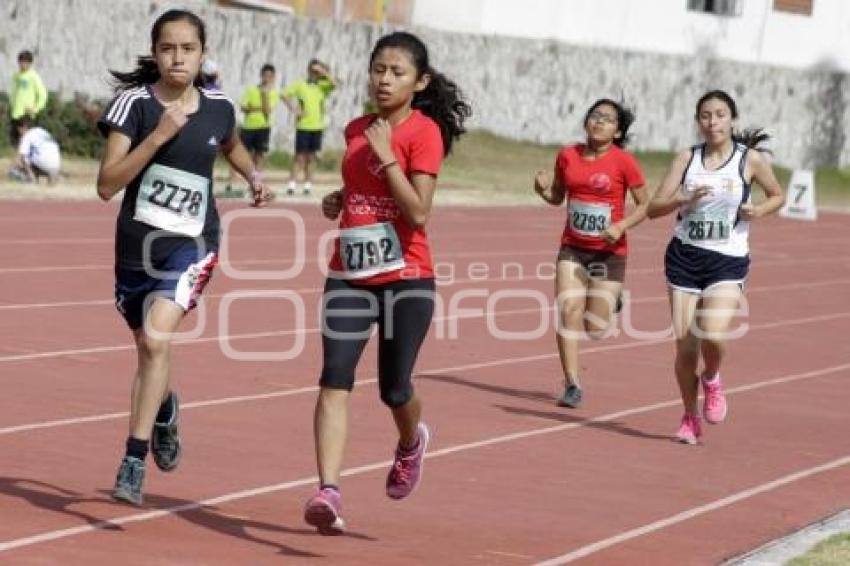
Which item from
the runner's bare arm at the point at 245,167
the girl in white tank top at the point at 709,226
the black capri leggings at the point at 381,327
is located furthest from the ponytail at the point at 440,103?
the girl in white tank top at the point at 709,226

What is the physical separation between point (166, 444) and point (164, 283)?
0.75 m

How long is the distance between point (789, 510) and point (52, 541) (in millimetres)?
3713

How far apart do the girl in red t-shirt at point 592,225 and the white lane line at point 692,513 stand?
2.09 meters

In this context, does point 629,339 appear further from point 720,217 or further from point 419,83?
point 419,83

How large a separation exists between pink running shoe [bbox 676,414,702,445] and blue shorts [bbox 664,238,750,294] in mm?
688

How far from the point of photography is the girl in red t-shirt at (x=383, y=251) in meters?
8.53

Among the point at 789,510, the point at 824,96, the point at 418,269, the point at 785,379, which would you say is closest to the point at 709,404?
the point at 789,510

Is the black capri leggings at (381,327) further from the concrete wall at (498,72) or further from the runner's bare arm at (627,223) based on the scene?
the concrete wall at (498,72)

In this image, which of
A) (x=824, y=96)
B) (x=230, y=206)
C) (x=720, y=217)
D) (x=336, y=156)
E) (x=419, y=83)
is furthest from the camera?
(x=824, y=96)

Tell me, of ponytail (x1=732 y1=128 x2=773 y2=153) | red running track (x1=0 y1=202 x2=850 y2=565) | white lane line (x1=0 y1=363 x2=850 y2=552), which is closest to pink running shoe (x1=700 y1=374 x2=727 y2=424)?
red running track (x1=0 y1=202 x2=850 y2=565)

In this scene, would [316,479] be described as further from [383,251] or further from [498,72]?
[498,72]

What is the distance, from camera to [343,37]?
43.1 meters

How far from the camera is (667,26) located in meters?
54.3

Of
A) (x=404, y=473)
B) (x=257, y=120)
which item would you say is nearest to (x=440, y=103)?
(x=404, y=473)
